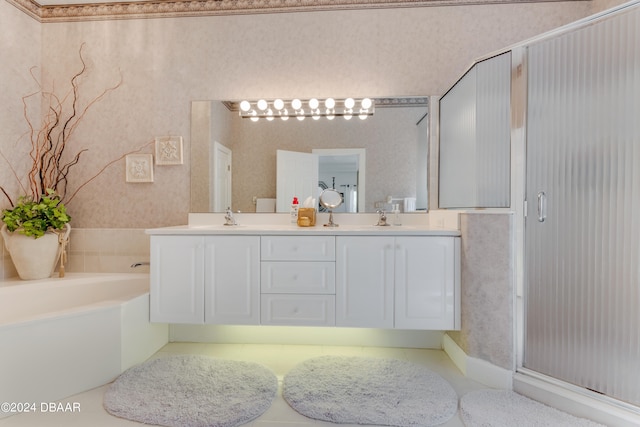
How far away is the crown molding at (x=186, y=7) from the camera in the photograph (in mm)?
2426

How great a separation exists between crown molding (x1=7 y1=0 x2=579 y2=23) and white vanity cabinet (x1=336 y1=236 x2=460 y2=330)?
1.81m

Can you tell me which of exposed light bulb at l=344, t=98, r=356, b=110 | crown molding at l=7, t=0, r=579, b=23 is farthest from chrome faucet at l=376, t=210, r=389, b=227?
crown molding at l=7, t=0, r=579, b=23

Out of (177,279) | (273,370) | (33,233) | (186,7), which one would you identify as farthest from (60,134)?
(273,370)

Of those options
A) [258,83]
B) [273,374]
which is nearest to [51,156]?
[258,83]

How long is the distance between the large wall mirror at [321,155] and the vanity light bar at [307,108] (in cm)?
4

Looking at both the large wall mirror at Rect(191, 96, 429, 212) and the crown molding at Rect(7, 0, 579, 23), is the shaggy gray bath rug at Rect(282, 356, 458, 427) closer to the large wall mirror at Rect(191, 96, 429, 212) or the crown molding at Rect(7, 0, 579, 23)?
the large wall mirror at Rect(191, 96, 429, 212)

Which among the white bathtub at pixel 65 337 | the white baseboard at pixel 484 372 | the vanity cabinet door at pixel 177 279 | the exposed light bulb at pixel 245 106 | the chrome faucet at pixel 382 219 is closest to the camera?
the white bathtub at pixel 65 337

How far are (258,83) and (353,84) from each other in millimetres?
745

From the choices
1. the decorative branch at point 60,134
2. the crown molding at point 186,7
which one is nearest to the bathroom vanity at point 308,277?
the decorative branch at point 60,134

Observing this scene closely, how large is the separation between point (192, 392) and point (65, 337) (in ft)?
2.34

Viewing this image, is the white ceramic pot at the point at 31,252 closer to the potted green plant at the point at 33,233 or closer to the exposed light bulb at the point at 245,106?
the potted green plant at the point at 33,233

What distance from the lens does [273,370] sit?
191 centimetres

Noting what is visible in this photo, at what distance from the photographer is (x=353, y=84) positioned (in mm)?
2459

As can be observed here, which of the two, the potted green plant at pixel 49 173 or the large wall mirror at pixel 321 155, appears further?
the large wall mirror at pixel 321 155
